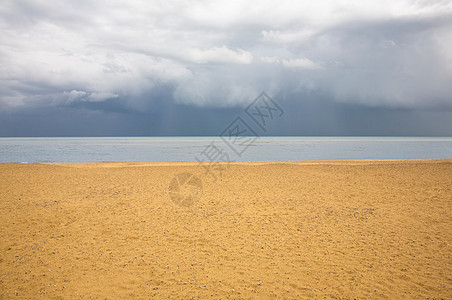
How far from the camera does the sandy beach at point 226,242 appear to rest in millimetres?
5176

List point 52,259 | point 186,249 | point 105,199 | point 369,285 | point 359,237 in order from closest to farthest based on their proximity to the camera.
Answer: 1. point 369,285
2. point 52,259
3. point 186,249
4. point 359,237
5. point 105,199

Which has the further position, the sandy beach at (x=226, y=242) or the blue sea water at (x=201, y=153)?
the blue sea water at (x=201, y=153)

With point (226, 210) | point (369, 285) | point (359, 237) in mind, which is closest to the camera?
point (369, 285)

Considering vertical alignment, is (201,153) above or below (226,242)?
below

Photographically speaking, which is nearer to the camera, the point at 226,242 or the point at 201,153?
the point at 226,242

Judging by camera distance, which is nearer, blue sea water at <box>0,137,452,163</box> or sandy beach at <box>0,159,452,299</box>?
sandy beach at <box>0,159,452,299</box>

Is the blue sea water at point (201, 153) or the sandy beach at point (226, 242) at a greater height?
the sandy beach at point (226, 242)

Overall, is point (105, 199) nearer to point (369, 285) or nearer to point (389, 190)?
point (369, 285)

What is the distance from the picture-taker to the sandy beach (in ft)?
17.0

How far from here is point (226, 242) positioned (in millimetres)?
7242

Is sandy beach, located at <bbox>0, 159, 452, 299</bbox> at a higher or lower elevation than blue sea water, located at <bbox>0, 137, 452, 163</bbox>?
higher

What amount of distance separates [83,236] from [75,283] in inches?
98.1

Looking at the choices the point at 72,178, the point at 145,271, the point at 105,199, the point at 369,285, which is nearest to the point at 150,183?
the point at 105,199

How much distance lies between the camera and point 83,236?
7.54 m
